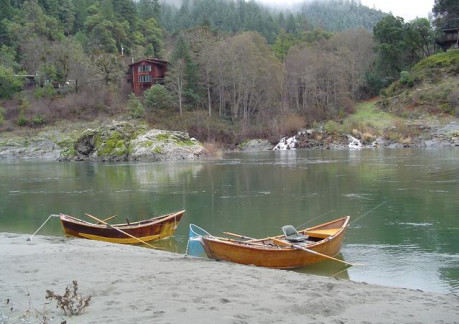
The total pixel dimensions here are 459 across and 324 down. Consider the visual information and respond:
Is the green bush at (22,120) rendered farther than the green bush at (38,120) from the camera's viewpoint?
Yes

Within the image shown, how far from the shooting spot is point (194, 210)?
21141 mm

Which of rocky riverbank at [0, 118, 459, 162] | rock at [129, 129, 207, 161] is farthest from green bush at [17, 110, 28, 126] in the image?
rock at [129, 129, 207, 161]

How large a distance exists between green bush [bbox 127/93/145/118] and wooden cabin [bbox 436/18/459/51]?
53.4m

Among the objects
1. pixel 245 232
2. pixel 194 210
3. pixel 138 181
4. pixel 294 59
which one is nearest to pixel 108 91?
pixel 294 59

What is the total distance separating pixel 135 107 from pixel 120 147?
1825 cm

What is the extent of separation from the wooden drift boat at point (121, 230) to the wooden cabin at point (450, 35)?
76.5m

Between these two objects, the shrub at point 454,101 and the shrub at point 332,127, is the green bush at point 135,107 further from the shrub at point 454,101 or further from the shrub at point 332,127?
the shrub at point 454,101

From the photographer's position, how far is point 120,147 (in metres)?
57.8

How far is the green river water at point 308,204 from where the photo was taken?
12453 millimetres

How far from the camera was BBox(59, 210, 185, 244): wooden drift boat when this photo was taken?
49.5 feet

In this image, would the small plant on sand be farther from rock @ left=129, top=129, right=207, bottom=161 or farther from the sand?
rock @ left=129, top=129, right=207, bottom=161

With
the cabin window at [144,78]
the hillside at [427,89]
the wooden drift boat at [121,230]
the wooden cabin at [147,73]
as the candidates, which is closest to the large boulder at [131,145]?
the wooden cabin at [147,73]

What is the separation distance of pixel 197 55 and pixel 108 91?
59.1ft

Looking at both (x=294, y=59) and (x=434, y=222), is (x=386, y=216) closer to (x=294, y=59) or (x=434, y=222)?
(x=434, y=222)
